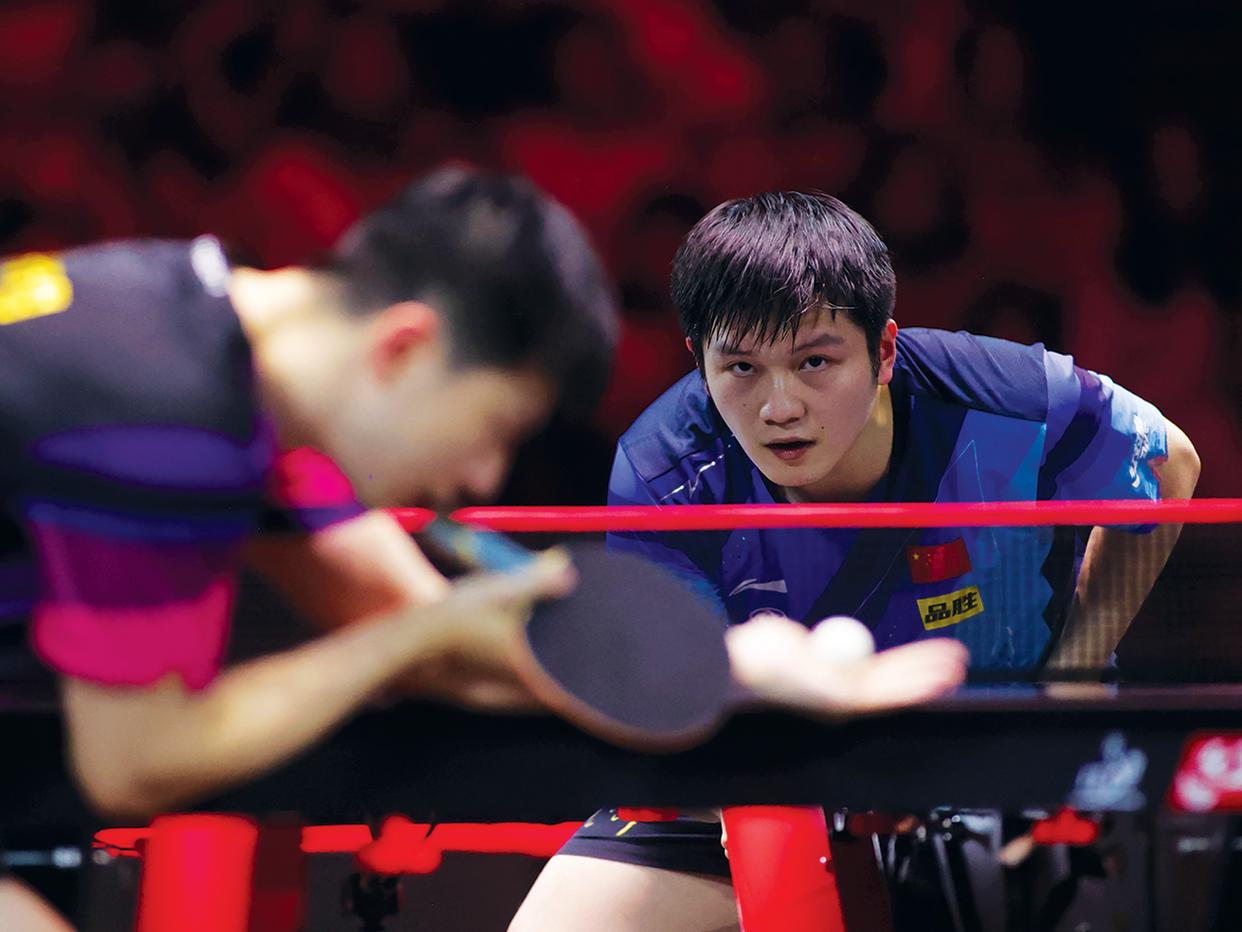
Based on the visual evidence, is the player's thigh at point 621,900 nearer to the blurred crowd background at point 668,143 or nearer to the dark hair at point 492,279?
the dark hair at point 492,279

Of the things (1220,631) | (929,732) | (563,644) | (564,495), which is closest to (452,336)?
(563,644)

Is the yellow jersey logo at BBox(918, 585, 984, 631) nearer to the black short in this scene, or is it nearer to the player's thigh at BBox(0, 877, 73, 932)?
the black short

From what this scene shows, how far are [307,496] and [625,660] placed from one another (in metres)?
0.32

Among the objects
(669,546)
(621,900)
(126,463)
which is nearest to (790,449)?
(669,546)

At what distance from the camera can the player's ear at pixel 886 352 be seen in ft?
5.17

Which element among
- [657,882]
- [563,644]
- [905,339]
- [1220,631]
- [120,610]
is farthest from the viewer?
[905,339]

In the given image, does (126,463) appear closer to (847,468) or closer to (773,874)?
(773,874)

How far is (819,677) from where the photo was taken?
119 centimetres

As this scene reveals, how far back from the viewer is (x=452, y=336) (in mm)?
1064

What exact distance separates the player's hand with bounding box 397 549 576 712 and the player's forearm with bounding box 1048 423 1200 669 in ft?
1.82

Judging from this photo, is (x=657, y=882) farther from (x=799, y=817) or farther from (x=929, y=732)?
(x=929, y=732)

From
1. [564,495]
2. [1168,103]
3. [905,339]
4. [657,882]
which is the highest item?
[1168,103]

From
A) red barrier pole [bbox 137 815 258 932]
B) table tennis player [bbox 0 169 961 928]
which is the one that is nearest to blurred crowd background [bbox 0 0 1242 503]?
red barrier pole [bbox 137 815 258 932]

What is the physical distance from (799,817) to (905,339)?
0.63 m
